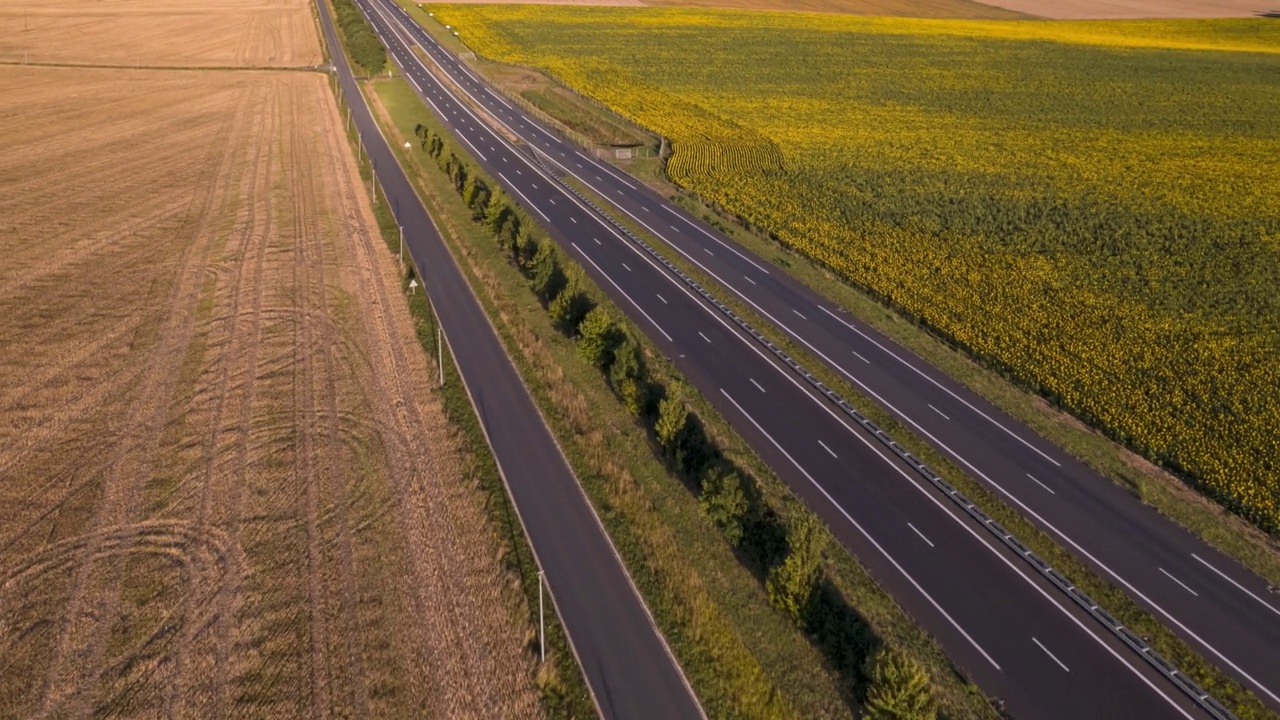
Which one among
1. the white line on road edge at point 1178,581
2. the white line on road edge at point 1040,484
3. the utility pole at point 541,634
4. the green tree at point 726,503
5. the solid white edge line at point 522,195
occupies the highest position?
the solid white edge line at point 522,195

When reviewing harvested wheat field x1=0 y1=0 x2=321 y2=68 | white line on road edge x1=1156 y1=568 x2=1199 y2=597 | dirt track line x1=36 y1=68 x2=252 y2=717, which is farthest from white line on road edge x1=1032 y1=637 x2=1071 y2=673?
harvested wheat field x1=0 y1=0 x2=321 y2=68

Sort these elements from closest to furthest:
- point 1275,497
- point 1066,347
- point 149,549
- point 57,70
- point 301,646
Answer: point 301,646
point 149,549
point 1275,497
point 1066,347
point 57,70

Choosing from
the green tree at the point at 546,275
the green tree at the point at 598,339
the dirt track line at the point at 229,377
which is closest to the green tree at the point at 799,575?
the green tree at the point at 598,339

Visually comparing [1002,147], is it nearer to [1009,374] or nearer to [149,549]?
[1009,374]

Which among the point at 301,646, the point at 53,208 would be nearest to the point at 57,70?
the point at 53,208

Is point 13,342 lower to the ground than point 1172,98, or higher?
Result: lower

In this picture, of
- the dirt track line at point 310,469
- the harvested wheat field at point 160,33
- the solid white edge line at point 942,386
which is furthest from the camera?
the harvested wheat field at point 160,33

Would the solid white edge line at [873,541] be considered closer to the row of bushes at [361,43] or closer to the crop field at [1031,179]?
the crop field at [1031,179]
